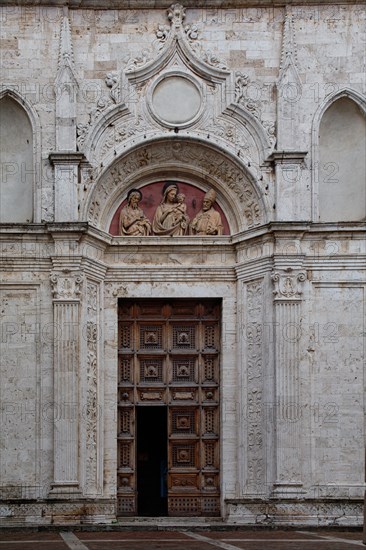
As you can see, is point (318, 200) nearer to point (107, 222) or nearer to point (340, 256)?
point (340, 256)

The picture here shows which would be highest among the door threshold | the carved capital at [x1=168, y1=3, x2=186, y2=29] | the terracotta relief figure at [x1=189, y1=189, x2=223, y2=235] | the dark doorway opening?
the carved capital at [x1=168, y1=3, x2=186, y2=29]

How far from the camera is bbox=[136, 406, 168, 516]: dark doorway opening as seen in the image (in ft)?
86.9

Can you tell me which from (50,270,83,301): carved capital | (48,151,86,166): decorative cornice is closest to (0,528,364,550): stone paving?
(50,270,83,301): carved capital

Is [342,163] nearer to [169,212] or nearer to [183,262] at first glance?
[169,212]

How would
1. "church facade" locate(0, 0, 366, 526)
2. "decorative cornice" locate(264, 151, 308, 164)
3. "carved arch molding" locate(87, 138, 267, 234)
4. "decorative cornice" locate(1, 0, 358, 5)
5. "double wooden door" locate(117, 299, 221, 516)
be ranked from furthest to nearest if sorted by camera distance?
"double wooden door" locate(117, 299, 221, 516)
"carved arch molding" locate(87, 138, 267, 234)
"decorative cornice" locate(1, 0, 358, 5)
"decorative cornice" locate(264, 151, 308, 164)
"church facade" locate(0, 0, 366, 526)

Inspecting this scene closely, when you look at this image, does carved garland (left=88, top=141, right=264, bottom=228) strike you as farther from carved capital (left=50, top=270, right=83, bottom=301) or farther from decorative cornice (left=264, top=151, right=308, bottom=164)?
carved capital (left=50, top=270, right=83, bottom=301)

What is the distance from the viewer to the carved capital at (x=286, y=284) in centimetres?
2523

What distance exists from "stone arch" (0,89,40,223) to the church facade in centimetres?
4

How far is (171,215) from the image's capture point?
26516 mm

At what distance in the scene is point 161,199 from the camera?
26.7 metres

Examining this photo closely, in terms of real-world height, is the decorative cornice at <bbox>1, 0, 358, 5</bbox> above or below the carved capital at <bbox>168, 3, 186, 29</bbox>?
above

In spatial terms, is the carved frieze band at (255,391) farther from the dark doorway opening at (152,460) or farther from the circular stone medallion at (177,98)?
the circular stone medallion at (177,98)

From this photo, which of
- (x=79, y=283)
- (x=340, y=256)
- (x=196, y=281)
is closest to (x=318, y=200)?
(x=340, y=256)

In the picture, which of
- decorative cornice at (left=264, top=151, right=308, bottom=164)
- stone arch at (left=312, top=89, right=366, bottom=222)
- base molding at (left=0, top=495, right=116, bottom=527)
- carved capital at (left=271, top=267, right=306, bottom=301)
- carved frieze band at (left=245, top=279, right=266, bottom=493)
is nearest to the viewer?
base molding at (left=0, top=495, right=116, bottom=527)
